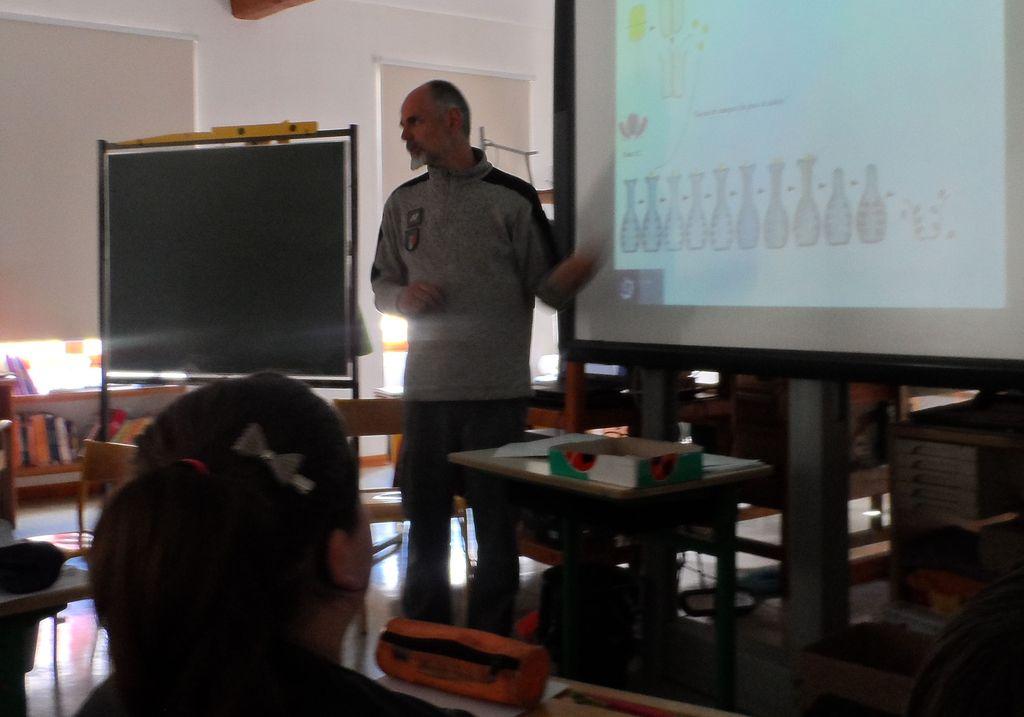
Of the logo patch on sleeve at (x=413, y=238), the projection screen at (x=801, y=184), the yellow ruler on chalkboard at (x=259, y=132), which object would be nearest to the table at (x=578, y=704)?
the projection screen at (x=801, y=184)

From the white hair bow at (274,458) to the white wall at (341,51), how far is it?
18.1 ft

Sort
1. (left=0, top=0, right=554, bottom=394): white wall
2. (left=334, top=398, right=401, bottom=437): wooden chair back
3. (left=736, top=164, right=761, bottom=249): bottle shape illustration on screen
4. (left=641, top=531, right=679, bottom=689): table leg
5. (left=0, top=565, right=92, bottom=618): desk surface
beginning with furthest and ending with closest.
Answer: (left=0, top=0, right=554, bottom=394): white wall → (left=334, top=398, right=401, bottom=437): wooden chair back → (left=641, top=531, right=679, bottom=689): table leg → (left=736, top=164, right=761, bottom=249): bottle shape illustration on screen → (left=0, top=565, right=92, bottom=618): desk surface

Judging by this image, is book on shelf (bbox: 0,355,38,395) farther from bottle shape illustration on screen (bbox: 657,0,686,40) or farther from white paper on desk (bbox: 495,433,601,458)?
bottle shape illustration on screen (bbox: 657,0,686,40)

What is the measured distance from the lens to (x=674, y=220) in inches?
93.0

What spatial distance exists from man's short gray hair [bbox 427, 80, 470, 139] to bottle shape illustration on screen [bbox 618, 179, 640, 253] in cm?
47

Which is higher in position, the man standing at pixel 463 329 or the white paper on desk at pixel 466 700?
the man standing at pixel 463 329

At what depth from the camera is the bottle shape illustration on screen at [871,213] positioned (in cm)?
194

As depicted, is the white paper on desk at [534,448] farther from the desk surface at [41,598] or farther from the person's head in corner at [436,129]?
the desk surface at [41,598]

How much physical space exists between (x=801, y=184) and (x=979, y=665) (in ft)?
5.87

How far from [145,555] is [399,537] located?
346cm

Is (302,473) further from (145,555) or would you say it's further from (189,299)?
(189,299)

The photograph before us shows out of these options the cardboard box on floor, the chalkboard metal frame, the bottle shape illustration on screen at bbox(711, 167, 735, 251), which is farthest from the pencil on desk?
the chalkboard metal frame

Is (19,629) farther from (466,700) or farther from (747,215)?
(747,215)

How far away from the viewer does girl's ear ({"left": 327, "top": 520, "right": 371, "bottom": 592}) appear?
835 millimetres
